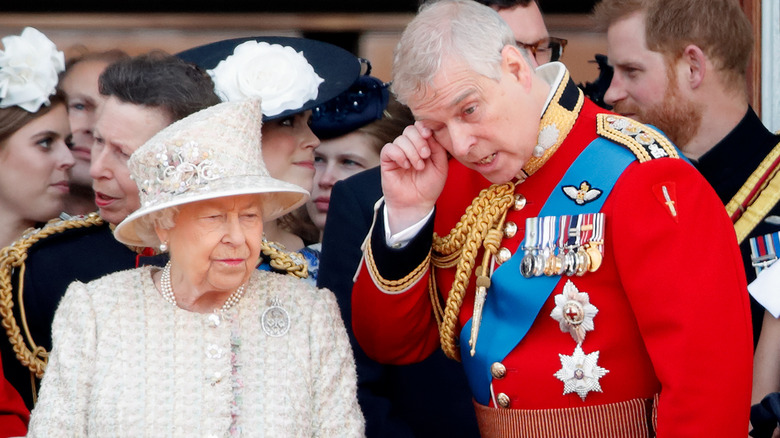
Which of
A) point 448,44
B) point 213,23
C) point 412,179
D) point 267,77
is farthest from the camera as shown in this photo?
point 213,23

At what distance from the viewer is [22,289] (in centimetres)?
329

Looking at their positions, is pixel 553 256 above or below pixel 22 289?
above

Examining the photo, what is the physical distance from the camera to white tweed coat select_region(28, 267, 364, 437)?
8.26 ft

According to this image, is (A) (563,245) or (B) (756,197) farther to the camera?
(B) (756,197)

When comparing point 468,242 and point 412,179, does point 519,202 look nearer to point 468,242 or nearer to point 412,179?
point 468,242

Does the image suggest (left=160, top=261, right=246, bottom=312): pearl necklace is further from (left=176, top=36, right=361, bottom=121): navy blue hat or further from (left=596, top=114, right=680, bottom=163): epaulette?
(left=596, top=114, right=680, bottom=163): epaulette

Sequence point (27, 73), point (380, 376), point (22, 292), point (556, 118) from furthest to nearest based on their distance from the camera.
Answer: point (27, 73) → point (22, 292) → point (380, 376) → point (556, 118)

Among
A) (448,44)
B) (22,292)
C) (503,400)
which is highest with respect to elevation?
(448,44)

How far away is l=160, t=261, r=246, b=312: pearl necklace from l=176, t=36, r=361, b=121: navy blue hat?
0.77m

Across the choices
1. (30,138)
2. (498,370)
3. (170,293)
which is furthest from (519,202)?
(30,138)

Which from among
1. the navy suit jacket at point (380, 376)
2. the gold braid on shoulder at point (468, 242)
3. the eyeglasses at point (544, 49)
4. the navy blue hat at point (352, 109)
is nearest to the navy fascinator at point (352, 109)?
the navy blue hat at point (352, 109)

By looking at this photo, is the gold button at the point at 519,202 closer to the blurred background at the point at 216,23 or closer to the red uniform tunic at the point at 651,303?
the red uniform tunic at the point at 651,303

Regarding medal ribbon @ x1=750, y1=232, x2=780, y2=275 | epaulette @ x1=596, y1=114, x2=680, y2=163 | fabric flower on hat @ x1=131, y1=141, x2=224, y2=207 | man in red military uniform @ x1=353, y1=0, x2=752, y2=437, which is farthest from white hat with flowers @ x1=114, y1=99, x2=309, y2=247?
medal ribbon @ x1=750, y1=232, x2=780, y2=275

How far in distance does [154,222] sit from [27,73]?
1184 mm
